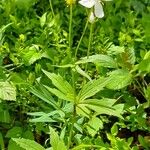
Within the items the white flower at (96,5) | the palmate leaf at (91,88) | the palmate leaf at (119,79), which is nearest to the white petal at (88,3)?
the white flower at (96,5)

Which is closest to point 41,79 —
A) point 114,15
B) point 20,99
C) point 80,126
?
point 20,99

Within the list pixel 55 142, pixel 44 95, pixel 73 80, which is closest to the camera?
pixel 55 142

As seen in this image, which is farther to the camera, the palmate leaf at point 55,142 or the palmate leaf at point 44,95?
the palmate leaf at point 44,95

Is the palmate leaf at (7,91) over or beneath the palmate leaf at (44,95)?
over

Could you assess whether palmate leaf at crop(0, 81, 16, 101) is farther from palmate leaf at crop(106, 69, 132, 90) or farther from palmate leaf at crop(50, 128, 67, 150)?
palmate leaf at crop(106, 69, 132, 90)

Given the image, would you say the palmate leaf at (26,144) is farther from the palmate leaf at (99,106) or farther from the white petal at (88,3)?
the white petal at (88,3)

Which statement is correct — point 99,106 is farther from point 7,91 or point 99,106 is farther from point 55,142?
point 7,91

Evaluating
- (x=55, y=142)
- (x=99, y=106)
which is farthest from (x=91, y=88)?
(x=55, y=142)

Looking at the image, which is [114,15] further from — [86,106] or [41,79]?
[86,106]

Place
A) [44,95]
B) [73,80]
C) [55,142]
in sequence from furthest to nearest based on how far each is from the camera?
[44,95]
[73,80]
[55,142]
